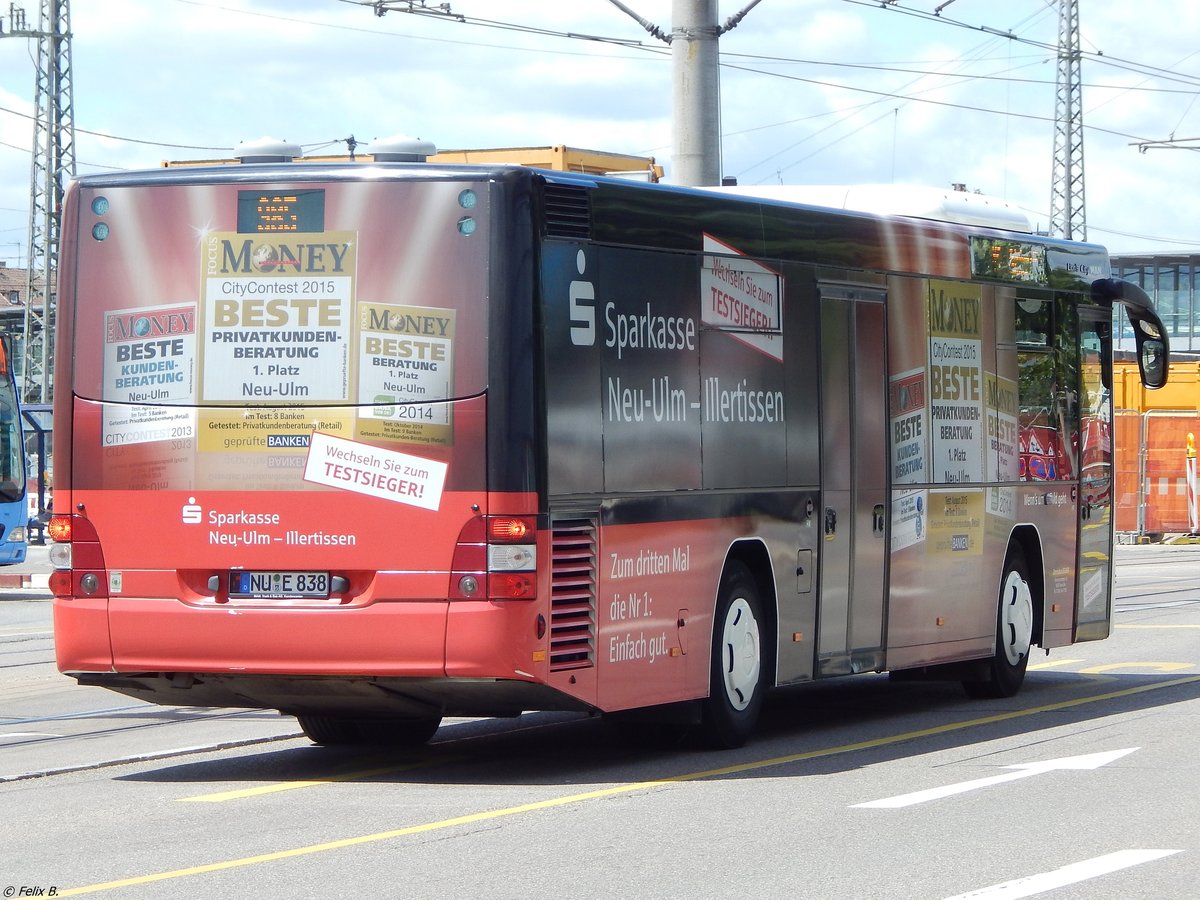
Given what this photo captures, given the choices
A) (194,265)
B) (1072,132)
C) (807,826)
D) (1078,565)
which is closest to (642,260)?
(194,265)

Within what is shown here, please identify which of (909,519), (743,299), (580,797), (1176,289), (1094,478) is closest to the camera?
(580,797)

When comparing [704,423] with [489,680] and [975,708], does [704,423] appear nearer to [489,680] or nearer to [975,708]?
[489,680]

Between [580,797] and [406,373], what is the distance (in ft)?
6.78

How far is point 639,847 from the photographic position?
781cm

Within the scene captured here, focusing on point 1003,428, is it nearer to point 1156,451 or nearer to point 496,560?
point 496,560

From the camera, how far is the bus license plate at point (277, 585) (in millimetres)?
9523

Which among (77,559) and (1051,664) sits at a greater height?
(77,559)

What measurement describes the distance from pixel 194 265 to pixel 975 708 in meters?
6.33

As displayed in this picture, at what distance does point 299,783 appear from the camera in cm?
988

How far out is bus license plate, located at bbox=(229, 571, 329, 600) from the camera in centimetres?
952

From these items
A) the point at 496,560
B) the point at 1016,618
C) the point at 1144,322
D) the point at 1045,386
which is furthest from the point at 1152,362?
the point at 496,560

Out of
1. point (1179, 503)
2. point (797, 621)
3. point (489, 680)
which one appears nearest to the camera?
point (489, 680)

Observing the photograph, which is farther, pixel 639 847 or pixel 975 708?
pixel 975 708

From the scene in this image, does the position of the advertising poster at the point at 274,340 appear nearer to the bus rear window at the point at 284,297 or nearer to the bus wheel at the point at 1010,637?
the bus rear window at the point at 284,297
